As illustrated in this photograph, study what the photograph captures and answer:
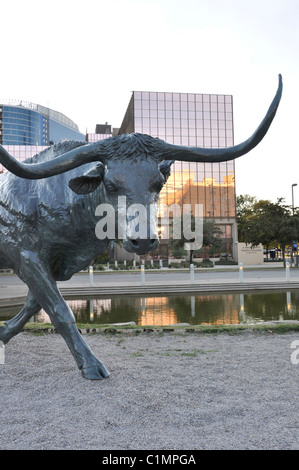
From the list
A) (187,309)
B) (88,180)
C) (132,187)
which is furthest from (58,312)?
(187,309)

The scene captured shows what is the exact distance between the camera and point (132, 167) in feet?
9.13

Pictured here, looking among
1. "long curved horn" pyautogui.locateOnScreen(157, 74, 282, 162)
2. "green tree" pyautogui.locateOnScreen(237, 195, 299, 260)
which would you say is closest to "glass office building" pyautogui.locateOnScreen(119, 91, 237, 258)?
"green tree" pyautogui.locateOnScreen(237, 195, 299, 260)

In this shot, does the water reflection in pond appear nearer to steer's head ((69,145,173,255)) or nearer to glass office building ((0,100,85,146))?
steer's head ((69,145,173,255))

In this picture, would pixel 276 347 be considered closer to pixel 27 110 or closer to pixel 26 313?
pixel 26 313

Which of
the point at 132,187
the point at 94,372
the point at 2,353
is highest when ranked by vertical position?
the point at 132,187

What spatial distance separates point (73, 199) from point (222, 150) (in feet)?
4.86

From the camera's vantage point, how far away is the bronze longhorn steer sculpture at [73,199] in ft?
9.05

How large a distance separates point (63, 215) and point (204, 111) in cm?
5382

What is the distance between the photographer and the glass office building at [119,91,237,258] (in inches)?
2047

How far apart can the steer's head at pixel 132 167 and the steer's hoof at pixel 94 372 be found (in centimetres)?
144

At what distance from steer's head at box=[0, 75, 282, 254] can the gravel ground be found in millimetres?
1204

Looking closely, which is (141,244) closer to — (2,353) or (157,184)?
Result: (157,184)

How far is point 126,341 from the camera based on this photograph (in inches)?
219

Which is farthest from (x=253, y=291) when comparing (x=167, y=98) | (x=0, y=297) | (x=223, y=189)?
(x=167, y=98)
